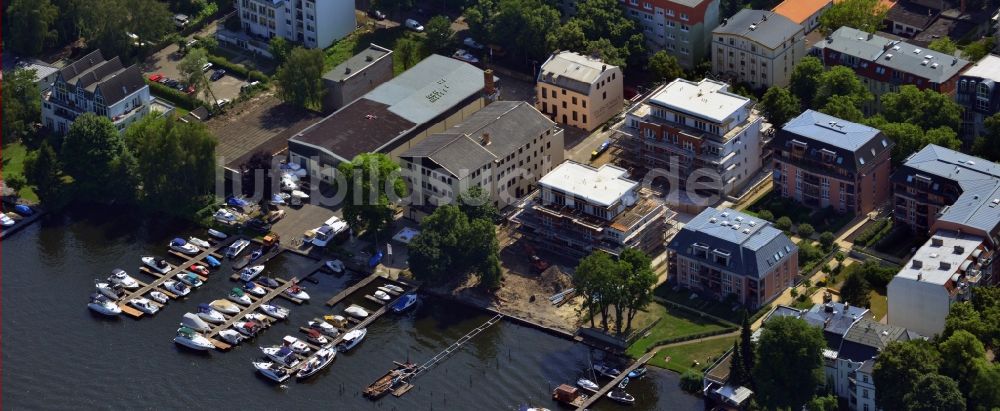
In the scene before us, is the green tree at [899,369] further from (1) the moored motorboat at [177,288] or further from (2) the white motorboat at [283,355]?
(1) the moored motorboat at [177,288]

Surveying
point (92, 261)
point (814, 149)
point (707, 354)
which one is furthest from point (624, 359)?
point (92, 261)

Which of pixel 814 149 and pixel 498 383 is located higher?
pixel 814 149

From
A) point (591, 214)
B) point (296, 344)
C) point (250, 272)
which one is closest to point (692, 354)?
point (591, 214)

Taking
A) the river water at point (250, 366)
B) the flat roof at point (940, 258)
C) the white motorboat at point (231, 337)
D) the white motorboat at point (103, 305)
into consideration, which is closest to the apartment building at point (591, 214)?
the river water at point (250, 366)

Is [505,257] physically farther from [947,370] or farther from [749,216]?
[947,370]

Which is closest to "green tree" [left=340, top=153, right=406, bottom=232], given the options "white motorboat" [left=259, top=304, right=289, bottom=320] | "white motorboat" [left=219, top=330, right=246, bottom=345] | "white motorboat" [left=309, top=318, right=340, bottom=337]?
"white motorboat" [left=259, top=304, right=289, bottom=320]

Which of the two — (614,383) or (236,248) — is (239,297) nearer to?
(236,248)

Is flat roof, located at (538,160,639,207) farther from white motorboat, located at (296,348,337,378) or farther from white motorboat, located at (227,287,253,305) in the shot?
white motorboat, located at (227,287,253,305)
